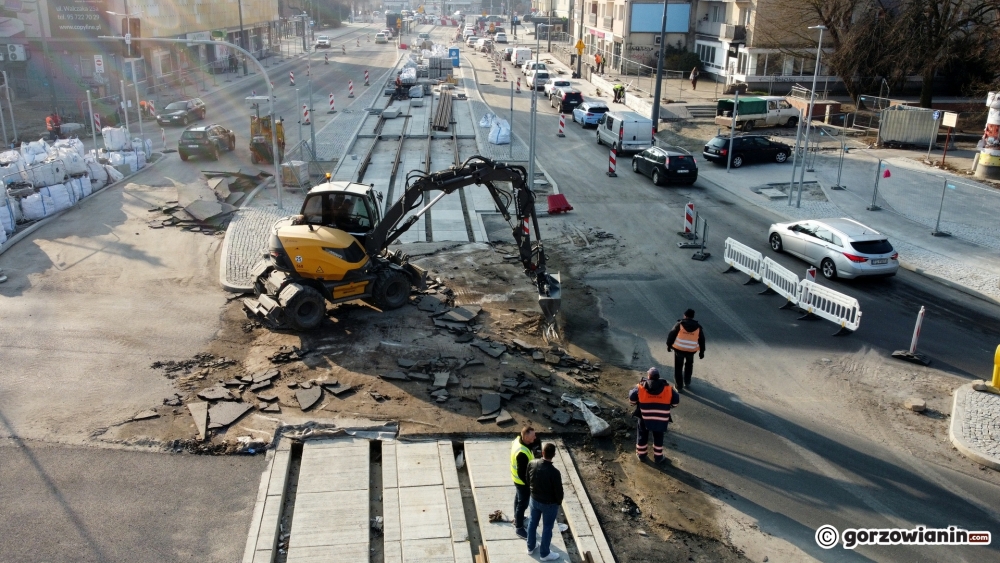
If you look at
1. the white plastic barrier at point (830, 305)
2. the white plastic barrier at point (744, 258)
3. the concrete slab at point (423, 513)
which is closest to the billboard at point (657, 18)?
the white plastic barrier at point (744, 258)

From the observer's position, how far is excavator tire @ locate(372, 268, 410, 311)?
15.8 m

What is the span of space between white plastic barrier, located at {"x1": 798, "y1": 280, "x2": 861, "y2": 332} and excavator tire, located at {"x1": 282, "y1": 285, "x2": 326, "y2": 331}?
387 inches

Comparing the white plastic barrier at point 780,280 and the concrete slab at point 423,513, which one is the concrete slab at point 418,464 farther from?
the white plastic barrier at point 780,280

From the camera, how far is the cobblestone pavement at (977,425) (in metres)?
11.4

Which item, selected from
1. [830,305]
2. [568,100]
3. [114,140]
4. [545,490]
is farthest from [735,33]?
[545,490]

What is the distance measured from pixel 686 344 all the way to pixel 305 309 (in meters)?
7.10

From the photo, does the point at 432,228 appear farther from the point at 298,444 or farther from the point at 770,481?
the point at 770,481

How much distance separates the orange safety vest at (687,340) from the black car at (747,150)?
1961cm

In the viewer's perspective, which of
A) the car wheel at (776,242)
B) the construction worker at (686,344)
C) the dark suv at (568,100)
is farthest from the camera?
the dark suv at (568,100)

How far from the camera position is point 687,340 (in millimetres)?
13047

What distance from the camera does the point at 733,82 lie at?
49.0 meters

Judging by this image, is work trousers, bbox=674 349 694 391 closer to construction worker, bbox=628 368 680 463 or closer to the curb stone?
construction worker, bbox=628 368 680 463

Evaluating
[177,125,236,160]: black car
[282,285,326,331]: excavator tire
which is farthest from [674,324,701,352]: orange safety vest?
[177,125,236,160]: black car

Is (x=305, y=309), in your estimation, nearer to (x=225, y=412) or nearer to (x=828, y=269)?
(x=225, y=412)
